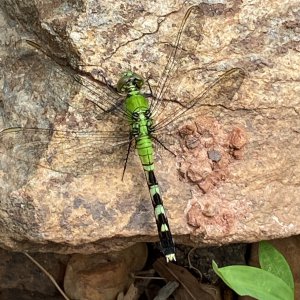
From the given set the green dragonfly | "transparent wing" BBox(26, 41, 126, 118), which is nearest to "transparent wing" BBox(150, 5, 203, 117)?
the green dragonfly

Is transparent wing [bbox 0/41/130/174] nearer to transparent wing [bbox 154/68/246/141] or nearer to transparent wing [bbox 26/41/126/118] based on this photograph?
transparent wing [bbox 26/41/126/118]

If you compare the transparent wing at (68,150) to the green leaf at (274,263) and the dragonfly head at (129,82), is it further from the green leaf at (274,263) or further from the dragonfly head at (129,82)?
the green leaf at (274,263)

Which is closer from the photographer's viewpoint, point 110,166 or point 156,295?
point 110,166

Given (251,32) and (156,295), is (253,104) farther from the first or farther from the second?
(156,295)

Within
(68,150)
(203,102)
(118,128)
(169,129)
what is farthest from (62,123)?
(203,102)

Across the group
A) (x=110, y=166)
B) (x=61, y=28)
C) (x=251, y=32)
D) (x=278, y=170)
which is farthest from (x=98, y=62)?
(x=278, y=170)

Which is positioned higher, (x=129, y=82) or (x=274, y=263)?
(x=129, y=82)

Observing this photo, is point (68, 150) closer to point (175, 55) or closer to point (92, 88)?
point (92, 88)
